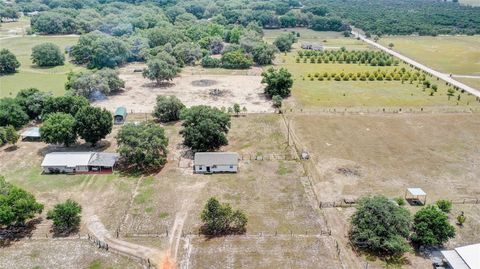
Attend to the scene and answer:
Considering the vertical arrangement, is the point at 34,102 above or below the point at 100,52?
below

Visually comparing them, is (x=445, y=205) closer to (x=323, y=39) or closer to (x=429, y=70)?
(x=429, y=70)

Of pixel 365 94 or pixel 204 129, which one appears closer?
pixel 204 129

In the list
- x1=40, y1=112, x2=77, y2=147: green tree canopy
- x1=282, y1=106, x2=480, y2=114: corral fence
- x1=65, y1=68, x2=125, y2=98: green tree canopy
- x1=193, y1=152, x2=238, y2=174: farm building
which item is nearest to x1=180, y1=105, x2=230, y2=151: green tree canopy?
x1=193, y1=152, x2=238, y2=174: farm building

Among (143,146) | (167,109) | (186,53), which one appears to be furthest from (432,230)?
(186,53)

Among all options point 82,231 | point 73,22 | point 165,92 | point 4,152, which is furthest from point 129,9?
point 82,231

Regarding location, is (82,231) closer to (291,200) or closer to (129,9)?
(291,200)

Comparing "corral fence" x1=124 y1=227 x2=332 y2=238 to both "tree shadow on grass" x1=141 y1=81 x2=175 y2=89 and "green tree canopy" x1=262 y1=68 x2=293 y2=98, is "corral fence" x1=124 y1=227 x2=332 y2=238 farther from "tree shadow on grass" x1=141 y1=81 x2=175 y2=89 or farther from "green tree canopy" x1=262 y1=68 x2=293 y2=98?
"tree shadow on grass" x1=141 y1=81 x2=175 y2=89

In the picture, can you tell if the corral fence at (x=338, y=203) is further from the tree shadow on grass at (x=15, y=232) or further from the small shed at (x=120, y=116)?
the small shed at (x=120, y=116)
